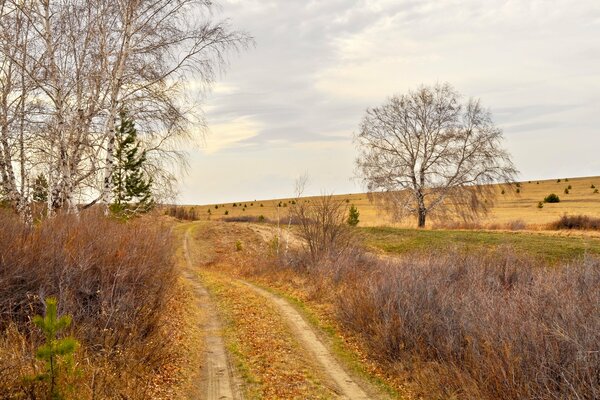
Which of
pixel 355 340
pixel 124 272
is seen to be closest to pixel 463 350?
pixel 355 340

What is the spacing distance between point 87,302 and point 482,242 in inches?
959

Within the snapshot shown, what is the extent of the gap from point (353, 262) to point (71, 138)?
34.6 ft

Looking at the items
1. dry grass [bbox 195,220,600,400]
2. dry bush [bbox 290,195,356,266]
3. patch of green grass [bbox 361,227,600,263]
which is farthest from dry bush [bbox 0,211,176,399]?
patch of green grass [bbox 361,227,600,263]

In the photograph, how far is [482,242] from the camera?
27625mm

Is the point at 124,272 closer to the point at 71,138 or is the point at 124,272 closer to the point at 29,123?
the point at 71,138

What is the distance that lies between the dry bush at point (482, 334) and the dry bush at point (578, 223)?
2492cm

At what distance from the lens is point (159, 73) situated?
14.0 meters

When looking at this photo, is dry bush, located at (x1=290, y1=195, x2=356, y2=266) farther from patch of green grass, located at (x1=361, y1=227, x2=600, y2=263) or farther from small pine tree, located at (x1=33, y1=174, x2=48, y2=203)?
small pine tree, located at (x1=33, y1=174, x2=48, y2=203)

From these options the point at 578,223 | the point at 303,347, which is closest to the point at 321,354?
the point at 303,347

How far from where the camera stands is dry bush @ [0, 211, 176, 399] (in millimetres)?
5902

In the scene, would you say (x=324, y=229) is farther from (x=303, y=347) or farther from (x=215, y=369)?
(x=215, y=369)

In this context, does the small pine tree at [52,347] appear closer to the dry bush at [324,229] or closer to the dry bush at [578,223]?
the dry bush at [324,229]

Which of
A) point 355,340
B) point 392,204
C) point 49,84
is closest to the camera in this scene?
point 355,340

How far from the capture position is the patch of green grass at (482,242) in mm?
23484
